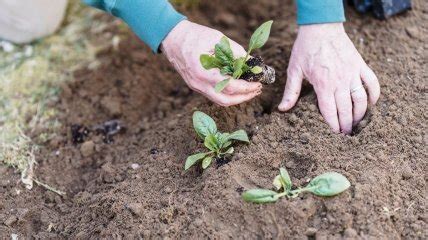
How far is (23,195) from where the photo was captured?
230 centimetres

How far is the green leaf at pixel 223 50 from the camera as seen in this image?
1.99 meters

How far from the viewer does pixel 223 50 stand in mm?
2000

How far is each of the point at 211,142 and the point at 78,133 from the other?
0.82 meters

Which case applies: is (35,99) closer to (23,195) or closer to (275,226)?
(23,195)

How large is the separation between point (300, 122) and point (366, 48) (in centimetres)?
60

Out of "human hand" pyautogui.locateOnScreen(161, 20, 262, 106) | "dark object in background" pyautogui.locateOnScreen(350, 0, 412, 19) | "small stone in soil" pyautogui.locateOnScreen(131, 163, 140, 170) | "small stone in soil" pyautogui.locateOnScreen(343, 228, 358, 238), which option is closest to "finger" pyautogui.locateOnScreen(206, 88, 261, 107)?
"human hand" pyautogui.locateOnScreen(161, 20, 262, 106)

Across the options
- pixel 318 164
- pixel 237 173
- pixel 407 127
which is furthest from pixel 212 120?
pixel 407 127

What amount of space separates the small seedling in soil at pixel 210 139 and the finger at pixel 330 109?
0.32 meters

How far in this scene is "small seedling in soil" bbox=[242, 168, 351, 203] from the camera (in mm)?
1869

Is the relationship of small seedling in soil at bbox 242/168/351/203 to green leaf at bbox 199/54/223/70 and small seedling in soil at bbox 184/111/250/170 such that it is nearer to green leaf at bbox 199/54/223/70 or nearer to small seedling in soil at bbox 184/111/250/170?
small seedling in soil at bbox 184/111/250/170

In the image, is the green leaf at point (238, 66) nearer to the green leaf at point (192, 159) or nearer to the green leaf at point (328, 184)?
the green leaf at point (192, 159)

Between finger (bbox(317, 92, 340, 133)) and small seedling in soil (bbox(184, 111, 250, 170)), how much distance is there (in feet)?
1.05

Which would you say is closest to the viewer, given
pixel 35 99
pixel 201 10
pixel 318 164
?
pixel 318 164

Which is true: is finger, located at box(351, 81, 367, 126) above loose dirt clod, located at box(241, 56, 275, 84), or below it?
below
